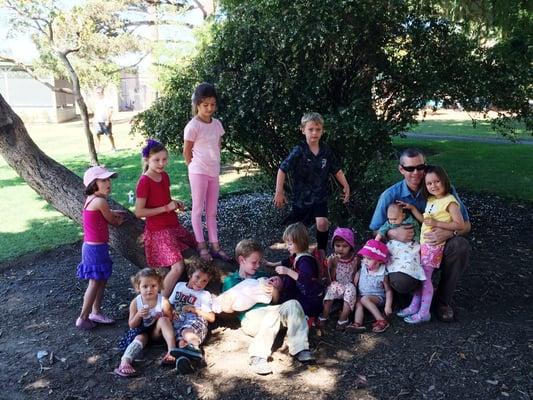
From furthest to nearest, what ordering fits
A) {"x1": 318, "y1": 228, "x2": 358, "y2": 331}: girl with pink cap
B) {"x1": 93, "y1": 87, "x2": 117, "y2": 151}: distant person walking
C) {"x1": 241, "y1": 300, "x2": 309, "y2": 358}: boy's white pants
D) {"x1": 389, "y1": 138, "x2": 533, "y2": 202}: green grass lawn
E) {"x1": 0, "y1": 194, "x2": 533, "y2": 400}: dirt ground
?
{"x1": 93, "y1": 87, "x2": 117, "y2": 151}: distant person walking < {"x1": 389, "y1": 138, "x2": 533, "y2": 202}: green grass lawn < {"x1": 318, "y1": 228, "x2": 358, "y2": 331}: girl with pink cap < {"x1": 241, "y1": 300, "x2": 309, "y2": 358}: boy's white pants < {"x1": 0, "y1": 194, "x2": 533, "y2": 400}: dirt ground

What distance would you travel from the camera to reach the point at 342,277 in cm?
423

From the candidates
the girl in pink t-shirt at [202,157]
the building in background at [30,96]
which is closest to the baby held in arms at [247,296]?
the girl in pink t-shirt at [202,157]

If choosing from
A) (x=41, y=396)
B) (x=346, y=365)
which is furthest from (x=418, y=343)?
(x=41, y=396)

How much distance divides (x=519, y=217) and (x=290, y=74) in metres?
4.06

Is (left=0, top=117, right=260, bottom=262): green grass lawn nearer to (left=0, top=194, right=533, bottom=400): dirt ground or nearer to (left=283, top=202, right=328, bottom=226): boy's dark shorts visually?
(left=0, top=194, right=533, bottom=400): dirt ground

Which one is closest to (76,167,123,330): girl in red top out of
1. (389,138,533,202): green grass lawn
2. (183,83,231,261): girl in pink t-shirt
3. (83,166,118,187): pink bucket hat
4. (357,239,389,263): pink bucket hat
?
(83,166,118,187): pink bucket hat

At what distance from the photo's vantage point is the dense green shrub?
18.1 feet

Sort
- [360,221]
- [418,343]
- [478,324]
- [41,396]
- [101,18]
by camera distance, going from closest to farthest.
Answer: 1. [41,396]
2. [418,343]
3. [478,324]
4. [360,221]
5. [101,18]

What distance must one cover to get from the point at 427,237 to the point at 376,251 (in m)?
0.40

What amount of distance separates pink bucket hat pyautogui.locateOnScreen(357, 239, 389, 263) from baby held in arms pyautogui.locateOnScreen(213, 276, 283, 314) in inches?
28.5

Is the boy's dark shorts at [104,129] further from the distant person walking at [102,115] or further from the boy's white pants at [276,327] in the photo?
the boy's white pants at [276,327]

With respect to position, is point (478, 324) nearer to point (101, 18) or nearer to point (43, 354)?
point (43, 354)

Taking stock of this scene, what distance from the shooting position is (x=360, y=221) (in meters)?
6.19

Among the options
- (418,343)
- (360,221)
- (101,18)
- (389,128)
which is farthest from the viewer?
(101,18)
